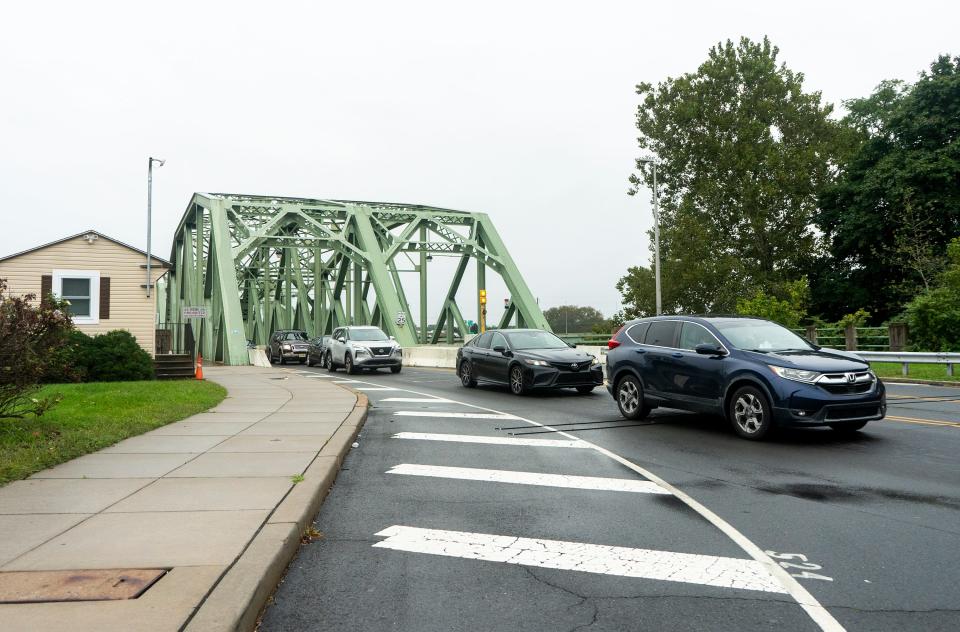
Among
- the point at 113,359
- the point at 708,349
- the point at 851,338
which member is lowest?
the point at 113,359

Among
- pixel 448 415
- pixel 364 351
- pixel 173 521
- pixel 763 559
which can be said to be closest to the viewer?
pixel 763 559

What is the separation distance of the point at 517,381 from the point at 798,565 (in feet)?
39.8

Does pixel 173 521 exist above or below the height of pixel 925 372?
below

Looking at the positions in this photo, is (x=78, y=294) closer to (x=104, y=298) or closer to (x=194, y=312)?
(x=104, y=298)

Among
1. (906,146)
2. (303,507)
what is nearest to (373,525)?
(303,507)

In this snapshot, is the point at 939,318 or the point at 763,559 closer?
the point at 763,559

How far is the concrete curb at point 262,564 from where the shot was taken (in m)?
3.55

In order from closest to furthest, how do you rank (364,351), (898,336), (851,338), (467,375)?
1. (467,375)
2. (898,336)
3. (851,338)
4. (364,351)

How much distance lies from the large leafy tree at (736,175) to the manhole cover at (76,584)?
3986 cm

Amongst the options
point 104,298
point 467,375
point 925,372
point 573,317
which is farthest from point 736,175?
point 573,317

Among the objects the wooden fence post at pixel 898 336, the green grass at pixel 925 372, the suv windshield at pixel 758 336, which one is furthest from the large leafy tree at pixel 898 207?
the suv windshield at pixel 758 336

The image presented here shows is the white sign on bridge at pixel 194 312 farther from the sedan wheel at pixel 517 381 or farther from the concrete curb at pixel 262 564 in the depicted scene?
the concrete curb at pixel 262 564

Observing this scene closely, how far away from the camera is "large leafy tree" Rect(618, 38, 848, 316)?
139 feet

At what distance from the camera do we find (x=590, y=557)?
487 cm
